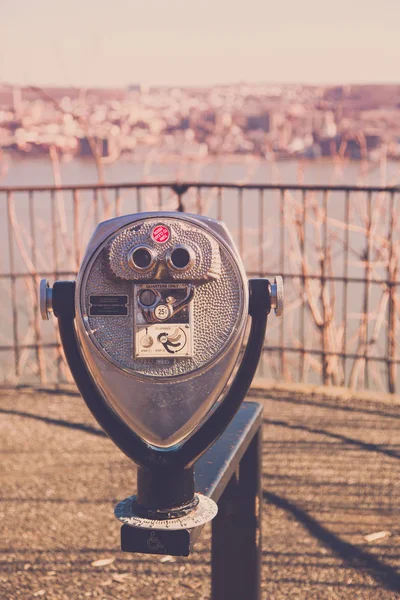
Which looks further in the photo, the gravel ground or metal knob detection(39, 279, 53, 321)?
the gravel ground

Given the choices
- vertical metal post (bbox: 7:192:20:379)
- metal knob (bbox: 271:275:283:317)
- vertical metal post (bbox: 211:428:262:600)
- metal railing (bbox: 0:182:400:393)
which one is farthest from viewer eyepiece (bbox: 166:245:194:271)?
vertical metal post (bbox: 7:192:20:379)

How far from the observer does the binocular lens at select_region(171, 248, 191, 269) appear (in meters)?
1.59

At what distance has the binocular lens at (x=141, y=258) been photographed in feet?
5.17

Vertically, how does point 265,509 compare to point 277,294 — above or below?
below

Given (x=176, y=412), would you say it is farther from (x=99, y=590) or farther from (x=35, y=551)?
(x=35, y=551)

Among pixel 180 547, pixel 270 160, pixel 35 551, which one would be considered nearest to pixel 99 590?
pixel 35 551

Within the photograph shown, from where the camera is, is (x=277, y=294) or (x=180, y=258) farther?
(x=277, y=294)

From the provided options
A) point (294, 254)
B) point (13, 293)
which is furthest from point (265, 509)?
point (294, 254)

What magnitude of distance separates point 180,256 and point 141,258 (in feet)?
0.23

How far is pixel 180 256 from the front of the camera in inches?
62.6

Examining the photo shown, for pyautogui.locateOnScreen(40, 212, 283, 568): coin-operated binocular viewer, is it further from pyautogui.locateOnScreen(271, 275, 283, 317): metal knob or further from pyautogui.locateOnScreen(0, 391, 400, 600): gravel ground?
pyautogui.locateOnScreen(0, 391, 400, 600): gravel ground

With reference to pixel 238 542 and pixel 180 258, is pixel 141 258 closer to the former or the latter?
pixel 180 258

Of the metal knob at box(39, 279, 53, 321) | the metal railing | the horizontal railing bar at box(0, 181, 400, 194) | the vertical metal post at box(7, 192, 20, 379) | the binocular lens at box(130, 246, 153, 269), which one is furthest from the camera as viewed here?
the vertical metal post at box(7, 192, 20, 379)

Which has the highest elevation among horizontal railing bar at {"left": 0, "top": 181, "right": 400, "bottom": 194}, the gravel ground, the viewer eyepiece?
horizontal railing bar at {"left": 0, "top": 181, "right": 400, "bottom": 194}
